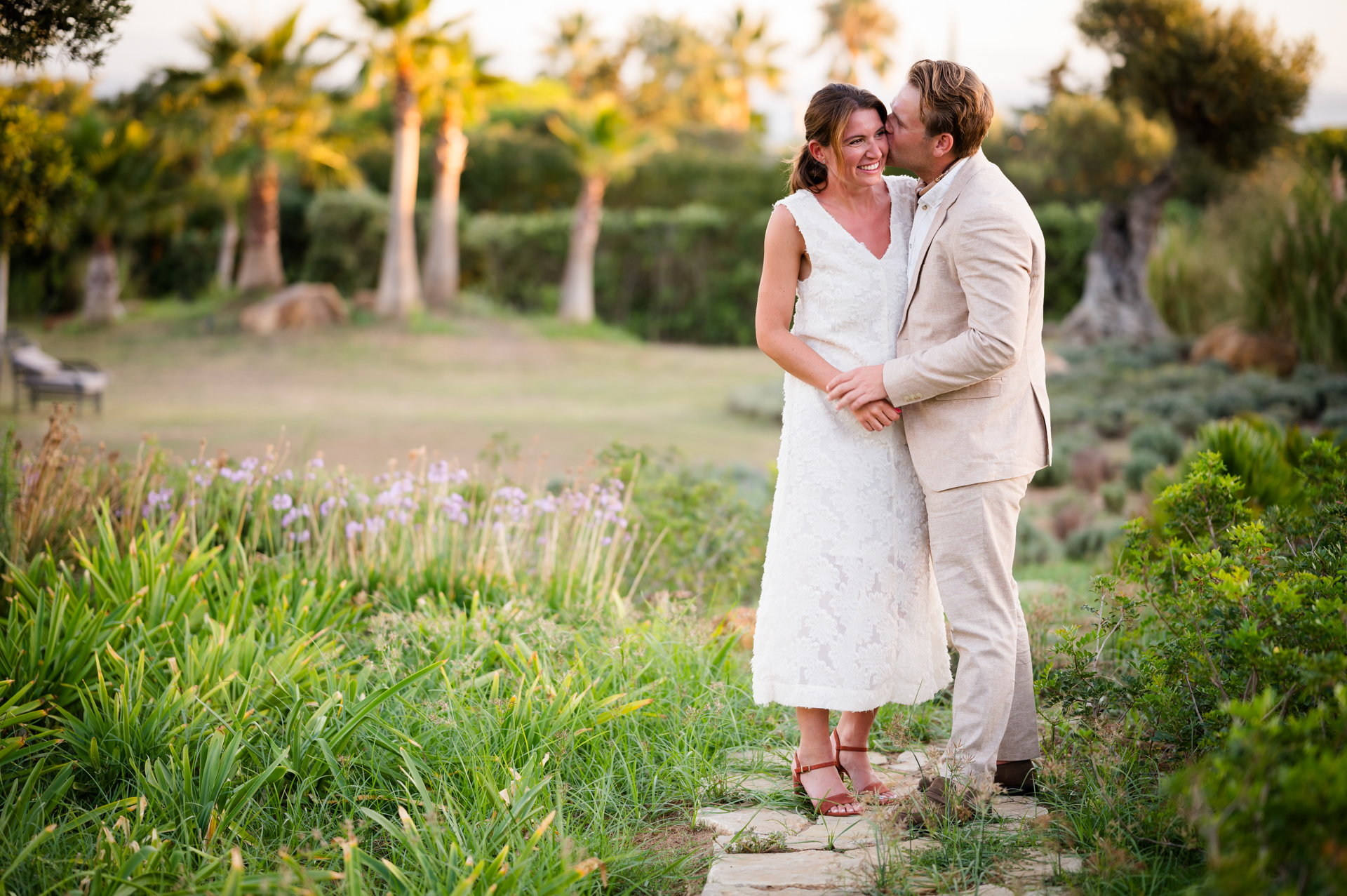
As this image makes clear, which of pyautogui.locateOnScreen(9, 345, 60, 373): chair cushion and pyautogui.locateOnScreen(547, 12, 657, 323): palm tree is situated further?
pyautogui.locateOnScreen(547, 12, 657, 323): palm tree

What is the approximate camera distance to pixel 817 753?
105 inches

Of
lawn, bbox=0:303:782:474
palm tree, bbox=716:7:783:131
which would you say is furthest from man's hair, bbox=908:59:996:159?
palm tree, bbox=716:7:783:131

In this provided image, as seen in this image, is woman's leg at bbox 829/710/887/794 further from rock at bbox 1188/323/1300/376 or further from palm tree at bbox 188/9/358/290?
palm tree at bbox 188/9/358/290

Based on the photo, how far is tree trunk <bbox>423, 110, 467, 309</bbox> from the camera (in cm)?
1961

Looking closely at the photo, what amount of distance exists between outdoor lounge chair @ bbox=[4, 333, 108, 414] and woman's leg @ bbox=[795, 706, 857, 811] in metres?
10.1

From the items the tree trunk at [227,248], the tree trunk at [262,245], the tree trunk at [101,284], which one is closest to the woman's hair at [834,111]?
the tree trunk at [262,245]

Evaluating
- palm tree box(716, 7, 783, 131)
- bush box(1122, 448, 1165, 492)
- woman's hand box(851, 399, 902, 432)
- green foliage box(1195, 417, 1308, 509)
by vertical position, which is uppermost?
palm tree box(716, 7, 783, 131)

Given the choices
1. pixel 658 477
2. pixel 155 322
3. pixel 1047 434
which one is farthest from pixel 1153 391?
pixel 155 322

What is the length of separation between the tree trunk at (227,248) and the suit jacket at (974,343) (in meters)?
24.9

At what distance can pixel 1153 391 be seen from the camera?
12023 mm

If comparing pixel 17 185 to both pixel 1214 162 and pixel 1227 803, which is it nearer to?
pixel 1227 803

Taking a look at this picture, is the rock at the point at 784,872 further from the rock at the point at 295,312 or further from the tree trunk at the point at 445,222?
the tree trunk at the point at 445,222

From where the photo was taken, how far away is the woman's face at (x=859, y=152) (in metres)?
2.49

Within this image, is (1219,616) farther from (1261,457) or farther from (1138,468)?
(1138,468)
